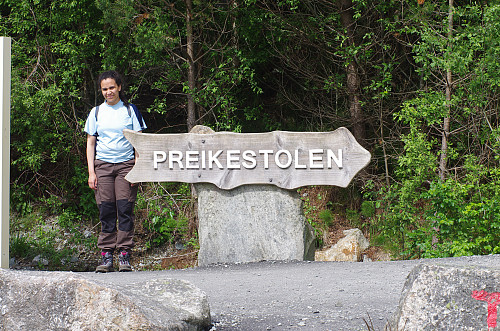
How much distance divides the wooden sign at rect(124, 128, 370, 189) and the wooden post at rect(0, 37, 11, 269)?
5.45 ft

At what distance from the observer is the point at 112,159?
6199mm

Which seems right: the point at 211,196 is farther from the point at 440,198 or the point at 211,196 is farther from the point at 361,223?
the point at 361,223

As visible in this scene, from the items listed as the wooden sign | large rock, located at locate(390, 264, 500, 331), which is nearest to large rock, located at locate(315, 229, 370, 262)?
the wooden sign

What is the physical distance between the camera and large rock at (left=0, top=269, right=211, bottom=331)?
2613mm

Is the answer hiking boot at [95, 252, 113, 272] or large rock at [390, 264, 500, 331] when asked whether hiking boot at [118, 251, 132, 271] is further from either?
large rock at [390, 264, 500, 331]

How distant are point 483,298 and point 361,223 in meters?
7.57

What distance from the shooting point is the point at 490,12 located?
6.74 m

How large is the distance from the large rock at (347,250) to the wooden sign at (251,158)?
322cm

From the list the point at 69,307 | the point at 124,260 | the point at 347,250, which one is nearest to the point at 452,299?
the point at 69,307

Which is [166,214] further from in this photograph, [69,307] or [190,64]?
[69,307]

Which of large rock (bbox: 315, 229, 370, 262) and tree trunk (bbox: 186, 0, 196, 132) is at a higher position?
tree trunk (bbox: 186, 0, 196, 132)

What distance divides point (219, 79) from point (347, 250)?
11.2 feet

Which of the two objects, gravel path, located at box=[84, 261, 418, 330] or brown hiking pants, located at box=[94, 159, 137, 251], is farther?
brown hiking pants, located at box=[94, 159, 137, 251]
